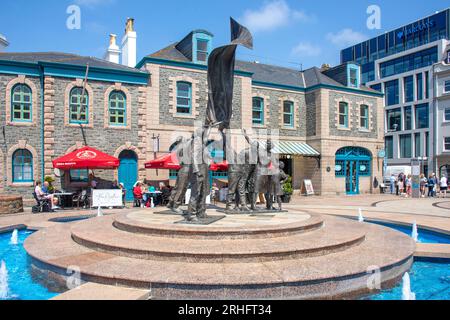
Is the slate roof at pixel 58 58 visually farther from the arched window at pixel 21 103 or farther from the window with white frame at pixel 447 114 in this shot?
the window with white frame at pixel 447 114

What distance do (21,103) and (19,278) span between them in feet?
49.5

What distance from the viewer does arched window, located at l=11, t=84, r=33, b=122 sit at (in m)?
18.6

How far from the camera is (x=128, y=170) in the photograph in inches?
821

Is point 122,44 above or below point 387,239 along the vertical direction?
above

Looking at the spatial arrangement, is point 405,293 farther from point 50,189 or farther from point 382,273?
point 50,189

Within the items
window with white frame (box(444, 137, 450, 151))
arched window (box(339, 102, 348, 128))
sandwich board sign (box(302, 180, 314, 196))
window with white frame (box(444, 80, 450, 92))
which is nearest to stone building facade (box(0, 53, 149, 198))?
sandwich board sign (box(302, 180, 314, 196))

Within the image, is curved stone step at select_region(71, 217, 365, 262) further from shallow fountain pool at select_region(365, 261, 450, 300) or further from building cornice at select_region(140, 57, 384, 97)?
building cornice at select_region(140, 57, 384, 97)

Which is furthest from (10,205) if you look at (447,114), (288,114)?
(447,114)

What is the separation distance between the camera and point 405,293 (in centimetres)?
523

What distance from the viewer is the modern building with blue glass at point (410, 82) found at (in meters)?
48.7

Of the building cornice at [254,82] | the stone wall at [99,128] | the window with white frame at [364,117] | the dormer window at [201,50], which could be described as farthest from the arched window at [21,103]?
the window with white frame at [364,117]

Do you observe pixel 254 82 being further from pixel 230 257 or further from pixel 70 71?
pixel 230 257
